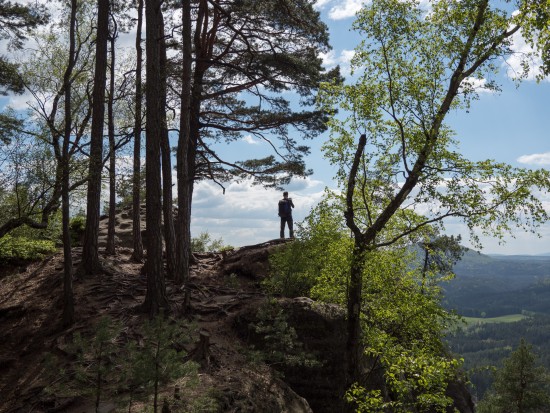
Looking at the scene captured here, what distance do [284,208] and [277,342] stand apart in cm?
979

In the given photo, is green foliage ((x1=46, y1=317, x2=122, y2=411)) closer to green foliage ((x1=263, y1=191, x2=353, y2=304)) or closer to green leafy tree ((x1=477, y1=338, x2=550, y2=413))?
green foliage ((x1=263, y1=191, x2=353, y2=304))

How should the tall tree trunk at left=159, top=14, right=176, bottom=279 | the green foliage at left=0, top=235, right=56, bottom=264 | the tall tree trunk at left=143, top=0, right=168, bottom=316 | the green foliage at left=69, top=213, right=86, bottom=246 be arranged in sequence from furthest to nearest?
the green foliage at left=69, top=213, right=86, bottom=246
the green foliage at left=0, top=235, right=56, bottom=264
the tall tree trunk at left=159, top=14, right=176, bottom=279
the tall tree trunk at left=143, top=0, right=168, bottom=316

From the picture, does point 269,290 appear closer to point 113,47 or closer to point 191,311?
point 191,311

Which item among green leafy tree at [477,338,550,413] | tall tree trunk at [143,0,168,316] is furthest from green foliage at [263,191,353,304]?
green leafy tree at [477,338,550,413]

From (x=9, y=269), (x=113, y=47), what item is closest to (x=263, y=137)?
(x=113, y=47)

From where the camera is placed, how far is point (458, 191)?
9609 millimetres

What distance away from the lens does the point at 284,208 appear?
745 inches

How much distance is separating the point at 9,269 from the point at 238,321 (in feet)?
32.1

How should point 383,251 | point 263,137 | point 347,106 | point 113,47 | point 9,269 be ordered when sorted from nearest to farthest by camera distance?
point 347,106 → point 383,251 → point 9,269 → point 113,47 → point 263,137

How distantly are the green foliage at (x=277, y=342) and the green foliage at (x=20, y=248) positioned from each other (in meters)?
10.0

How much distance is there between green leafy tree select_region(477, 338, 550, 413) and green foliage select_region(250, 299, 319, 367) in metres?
22.8

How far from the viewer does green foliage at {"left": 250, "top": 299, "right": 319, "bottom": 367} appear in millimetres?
9266

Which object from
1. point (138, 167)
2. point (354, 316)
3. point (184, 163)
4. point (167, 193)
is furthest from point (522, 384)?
point (138, 167)

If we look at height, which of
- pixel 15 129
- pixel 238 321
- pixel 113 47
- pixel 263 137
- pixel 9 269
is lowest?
pixel 238 321
